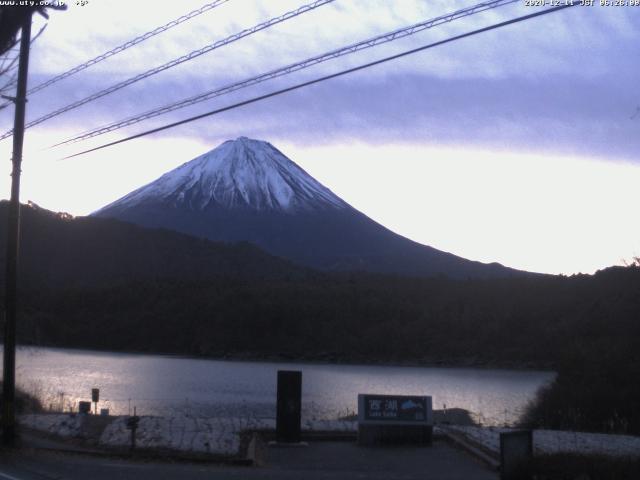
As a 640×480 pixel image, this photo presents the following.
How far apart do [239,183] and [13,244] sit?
15522cm

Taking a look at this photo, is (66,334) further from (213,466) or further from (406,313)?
(213,466)

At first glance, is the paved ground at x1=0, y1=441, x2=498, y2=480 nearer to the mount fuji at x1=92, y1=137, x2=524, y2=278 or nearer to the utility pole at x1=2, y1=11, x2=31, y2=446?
the utility pole at x1=2, y1=11, x2=31, y2=446

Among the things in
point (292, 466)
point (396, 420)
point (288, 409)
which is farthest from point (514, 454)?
point (288, 409)

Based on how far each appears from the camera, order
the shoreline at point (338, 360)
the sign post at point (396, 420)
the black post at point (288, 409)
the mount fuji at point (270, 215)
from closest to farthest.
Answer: the black post at point (288, 409), the sign post at point (396, 420), the shoreline at point (338, 360), the mount fuji at point (270, 215)

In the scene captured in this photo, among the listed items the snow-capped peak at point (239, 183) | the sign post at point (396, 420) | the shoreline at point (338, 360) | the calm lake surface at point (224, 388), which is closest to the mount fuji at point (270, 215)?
the snow-capped peak at point (239, 183)

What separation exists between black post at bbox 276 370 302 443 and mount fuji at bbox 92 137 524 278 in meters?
124

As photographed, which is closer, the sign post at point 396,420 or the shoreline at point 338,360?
the sign post at point 396,420

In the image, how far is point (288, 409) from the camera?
19.0 meters

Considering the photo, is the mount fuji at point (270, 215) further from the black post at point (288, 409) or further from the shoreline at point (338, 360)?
the black post at point (288, 409)

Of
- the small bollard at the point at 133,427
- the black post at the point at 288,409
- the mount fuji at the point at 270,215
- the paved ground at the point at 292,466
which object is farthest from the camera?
the mount fuji at the point at 270,215

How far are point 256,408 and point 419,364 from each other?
48.3m

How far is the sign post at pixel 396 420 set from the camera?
1925 cm

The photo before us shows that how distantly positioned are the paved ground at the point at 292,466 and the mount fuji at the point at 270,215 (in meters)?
125

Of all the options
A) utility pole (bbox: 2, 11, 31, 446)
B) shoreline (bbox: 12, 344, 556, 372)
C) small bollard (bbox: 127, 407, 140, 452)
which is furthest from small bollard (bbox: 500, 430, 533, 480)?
shoreline (bbox: 12, 344, 556, 372)
